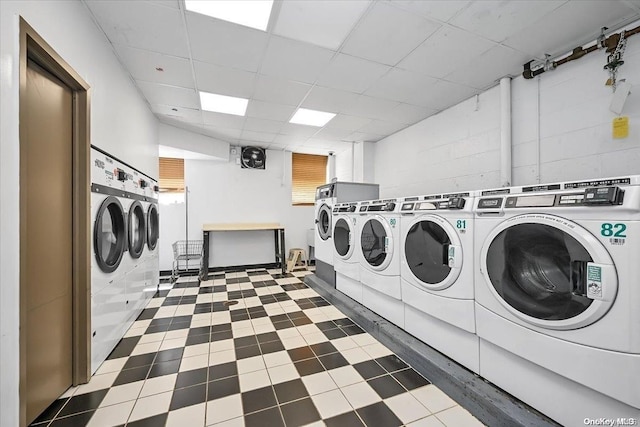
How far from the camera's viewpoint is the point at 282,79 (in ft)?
9.43

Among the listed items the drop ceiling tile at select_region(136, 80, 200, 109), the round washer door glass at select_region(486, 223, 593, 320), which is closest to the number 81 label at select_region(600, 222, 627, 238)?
the round washer door glass at select_region(486, 223, 593, 320)

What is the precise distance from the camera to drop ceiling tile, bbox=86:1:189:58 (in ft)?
6.12

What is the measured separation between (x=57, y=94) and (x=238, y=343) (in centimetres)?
230

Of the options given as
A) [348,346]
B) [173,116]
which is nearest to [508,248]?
[348,346]

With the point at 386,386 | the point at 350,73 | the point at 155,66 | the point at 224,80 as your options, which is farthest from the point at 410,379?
the point at 155,66

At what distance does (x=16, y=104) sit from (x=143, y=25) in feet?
4.28

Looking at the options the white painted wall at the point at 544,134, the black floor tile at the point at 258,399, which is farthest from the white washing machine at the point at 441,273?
the white painted wall at the point at 544,134

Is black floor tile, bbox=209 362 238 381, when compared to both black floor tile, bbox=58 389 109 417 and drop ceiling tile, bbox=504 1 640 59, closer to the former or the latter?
black floor tile, bbox=58 389 109 417

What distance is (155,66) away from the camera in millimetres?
2613

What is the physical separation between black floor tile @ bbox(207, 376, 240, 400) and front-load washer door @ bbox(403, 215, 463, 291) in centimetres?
158

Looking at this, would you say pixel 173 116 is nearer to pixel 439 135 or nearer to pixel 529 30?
pixel 439 135

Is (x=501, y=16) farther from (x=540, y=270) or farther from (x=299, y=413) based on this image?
(x=299, y=413)

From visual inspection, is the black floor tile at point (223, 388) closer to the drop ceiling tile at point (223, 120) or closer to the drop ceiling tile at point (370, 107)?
the drop ceiling tile at point (370, 107)

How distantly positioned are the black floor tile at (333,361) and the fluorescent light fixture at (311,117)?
312 cm
